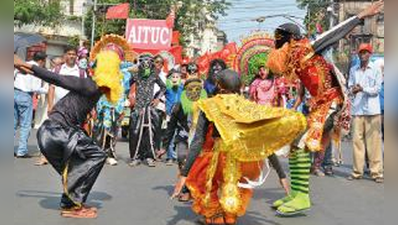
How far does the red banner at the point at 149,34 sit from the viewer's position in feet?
74.3

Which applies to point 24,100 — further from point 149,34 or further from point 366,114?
point 149,34

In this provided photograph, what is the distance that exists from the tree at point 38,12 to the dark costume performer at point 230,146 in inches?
925

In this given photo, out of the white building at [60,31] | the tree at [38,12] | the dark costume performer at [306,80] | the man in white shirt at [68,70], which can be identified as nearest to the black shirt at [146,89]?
the man in white shirt at [68,70]

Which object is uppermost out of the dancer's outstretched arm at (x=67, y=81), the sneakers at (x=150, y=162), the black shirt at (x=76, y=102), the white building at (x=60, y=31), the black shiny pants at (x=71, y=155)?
the white building at (x=60, y=31)

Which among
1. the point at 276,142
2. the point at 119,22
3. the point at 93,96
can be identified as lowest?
the point at 276,142

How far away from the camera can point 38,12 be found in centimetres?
3194

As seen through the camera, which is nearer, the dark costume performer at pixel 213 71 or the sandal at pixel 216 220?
the sandal at pixel 216 220

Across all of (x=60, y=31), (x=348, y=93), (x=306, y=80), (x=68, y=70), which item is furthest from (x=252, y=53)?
(x=60, y=31)

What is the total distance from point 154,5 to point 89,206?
32426mm

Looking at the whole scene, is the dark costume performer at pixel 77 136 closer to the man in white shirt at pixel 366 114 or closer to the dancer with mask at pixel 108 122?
the dancer with mask at pixel 108 122

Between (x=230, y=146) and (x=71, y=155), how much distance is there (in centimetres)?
178
